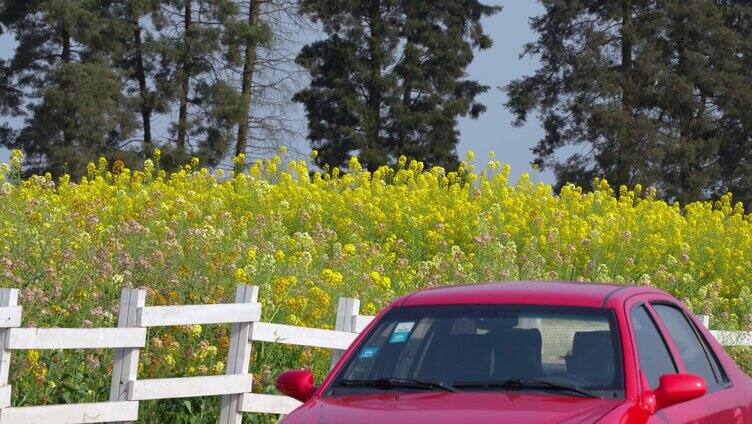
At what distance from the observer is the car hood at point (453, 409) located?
571 cm

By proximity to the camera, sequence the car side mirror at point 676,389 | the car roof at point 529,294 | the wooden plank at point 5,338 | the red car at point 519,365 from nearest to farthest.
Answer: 1. the red car at point 519,365
2. the car side mirror at point 676,389
3. the car roof at point 529,294
4. the wooden plank at point 5,338

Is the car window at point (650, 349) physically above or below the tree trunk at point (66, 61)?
below

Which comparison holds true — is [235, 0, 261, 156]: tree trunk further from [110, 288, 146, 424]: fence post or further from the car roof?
the car roof

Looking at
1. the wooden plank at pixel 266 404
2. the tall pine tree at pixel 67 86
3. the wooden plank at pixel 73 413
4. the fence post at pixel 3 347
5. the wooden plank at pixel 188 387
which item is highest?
the tall pine tree at pixel 67 86

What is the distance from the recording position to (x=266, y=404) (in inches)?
427

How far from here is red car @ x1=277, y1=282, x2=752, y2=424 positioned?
5.94 m

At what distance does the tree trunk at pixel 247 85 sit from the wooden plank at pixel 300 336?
112 feet

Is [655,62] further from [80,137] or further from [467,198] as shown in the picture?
[467,198]

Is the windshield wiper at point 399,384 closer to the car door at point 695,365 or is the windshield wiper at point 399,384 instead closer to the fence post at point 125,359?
the car door at point 695,365

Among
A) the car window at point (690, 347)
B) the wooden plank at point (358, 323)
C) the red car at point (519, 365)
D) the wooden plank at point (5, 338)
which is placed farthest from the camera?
the wooden plank at point (358, 323)

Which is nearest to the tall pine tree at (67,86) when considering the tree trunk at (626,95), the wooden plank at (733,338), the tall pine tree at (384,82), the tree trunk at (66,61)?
the tree trunk at (66,61)

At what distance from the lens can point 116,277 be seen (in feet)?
38.3

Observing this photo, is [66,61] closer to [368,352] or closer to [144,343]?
[144,343]

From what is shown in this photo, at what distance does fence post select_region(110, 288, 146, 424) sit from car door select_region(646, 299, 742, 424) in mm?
3903
